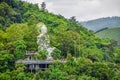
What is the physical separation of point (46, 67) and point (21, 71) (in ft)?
11.0

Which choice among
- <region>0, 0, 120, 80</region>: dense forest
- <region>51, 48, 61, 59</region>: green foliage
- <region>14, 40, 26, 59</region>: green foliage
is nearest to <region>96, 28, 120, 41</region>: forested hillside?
<region>0, 0, 120, 80</region>: dense forest

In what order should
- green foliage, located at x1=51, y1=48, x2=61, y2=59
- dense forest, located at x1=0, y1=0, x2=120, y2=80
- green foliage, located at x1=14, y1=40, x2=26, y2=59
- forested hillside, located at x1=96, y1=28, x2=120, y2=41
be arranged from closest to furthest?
dense forest, located at x1=0, y1=0, x2=120, y2=80 → green foliage, located at x1=14, y1=40, x2=26, y2=59 → green foliage, located at x1=51, y1=48, x2=61, y2=59 → forested hillside, located at x1=96, y1=28, x2=120, y2=41

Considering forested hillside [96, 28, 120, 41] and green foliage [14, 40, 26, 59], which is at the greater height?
forested hillside [96, 28, 120, 41]

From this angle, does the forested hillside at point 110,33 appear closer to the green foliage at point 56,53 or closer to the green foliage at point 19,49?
the green foliage at point 56,53

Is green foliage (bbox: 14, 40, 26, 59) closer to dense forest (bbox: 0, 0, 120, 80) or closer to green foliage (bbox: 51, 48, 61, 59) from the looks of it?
dense forest (bbox: 0, 0, 120, 80)

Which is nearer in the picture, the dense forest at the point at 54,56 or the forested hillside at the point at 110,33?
the dense forest at the point at 54,56

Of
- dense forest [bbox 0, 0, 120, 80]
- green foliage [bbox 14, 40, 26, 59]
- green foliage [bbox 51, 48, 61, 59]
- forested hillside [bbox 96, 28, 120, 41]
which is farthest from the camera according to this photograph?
forested hillside [bbox 96, 28, 120, 41]

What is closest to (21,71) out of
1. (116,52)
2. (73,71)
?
(73,71)

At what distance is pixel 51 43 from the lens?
130ft

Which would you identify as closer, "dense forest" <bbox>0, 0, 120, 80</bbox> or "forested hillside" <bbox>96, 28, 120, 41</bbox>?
"dense forest" <bbox>0, 0, 120, 80</bbox>

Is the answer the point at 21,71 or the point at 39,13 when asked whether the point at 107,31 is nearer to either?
the point at 39,13

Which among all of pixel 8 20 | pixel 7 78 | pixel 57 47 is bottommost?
pixel 7 78

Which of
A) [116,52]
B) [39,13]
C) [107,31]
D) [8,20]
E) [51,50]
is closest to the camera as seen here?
[51,50]

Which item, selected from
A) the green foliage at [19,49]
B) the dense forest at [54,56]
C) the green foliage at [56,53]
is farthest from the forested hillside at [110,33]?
the green foliage at [19,49]
